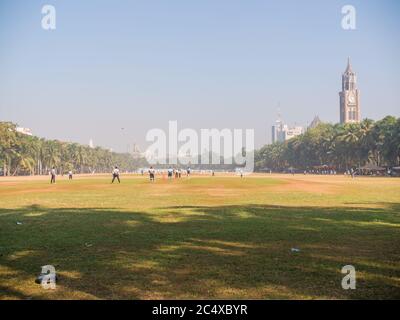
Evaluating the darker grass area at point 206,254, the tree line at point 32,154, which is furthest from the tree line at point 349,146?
the darker grass area at point 206,254

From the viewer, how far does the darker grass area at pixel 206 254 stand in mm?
7528

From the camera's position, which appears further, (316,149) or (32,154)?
(316,149)

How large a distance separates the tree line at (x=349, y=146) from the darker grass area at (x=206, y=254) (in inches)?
3654

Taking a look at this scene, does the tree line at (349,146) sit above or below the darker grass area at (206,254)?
above

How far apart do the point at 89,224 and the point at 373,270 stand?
Answer: 10.2m

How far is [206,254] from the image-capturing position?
414 inches

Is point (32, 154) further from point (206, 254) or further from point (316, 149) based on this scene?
point (206, 254)

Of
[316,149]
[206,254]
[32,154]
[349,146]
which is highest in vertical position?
[316,149]

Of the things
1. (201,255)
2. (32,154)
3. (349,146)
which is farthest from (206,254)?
(32,154)

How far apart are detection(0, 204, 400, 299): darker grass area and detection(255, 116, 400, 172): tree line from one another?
9282 cm

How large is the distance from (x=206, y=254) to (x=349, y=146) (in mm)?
125633

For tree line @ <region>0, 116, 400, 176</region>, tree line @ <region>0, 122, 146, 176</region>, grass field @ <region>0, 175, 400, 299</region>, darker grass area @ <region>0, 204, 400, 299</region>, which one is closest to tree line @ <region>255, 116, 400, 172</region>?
tree line @ <region>0, 116, 400, 176</region>

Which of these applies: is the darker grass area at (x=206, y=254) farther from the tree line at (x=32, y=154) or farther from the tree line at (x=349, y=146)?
the tree line at (x=32, y=154)
